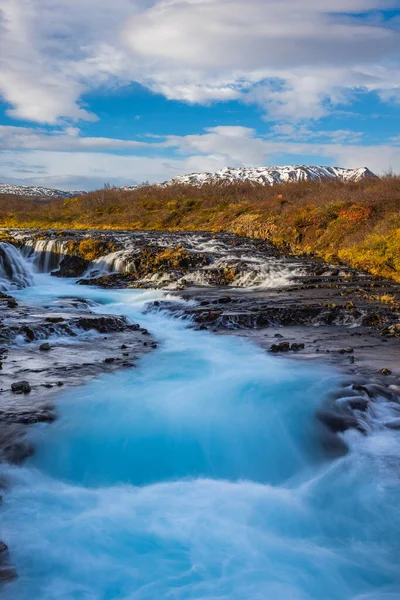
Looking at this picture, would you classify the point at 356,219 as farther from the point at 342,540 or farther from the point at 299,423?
the point at 342,540

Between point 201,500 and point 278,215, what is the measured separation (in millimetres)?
30299

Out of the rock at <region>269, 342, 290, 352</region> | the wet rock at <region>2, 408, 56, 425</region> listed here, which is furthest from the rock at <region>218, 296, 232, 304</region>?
the wet rock at <region>2, 408, 56, 425</region>

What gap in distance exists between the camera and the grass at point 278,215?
2358 centimetres

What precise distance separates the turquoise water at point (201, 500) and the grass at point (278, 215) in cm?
1381

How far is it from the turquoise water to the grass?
13.8m

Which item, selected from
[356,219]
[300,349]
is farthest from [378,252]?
[300,349]

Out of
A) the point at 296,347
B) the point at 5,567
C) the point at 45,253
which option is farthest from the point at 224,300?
the point at 45,253

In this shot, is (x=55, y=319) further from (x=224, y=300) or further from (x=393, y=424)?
(x=393, y=424)

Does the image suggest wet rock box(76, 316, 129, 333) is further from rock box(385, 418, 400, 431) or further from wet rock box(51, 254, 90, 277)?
wet rock box(51, 254, 90, 277)

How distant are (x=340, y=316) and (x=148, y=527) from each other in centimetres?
973

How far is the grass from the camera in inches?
928

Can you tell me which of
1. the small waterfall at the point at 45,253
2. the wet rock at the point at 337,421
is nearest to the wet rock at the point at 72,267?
the small waterfall at the point at 45,253

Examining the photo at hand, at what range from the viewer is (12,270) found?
877 inches

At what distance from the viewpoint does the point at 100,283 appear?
21281 millimetres
